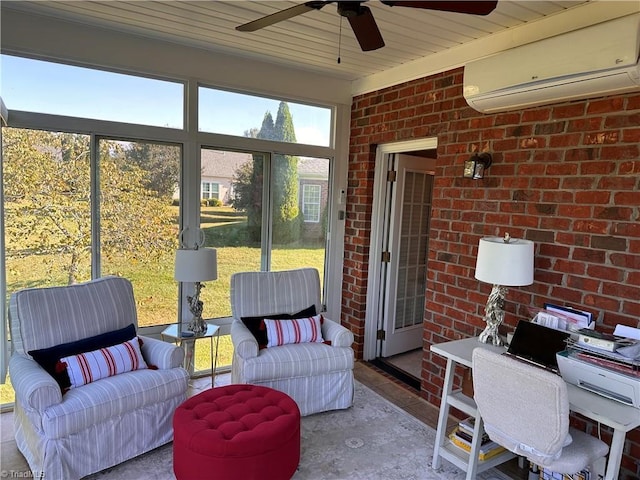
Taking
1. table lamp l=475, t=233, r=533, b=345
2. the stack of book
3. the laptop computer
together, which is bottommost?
the stack of book

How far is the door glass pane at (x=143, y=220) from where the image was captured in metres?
3.21

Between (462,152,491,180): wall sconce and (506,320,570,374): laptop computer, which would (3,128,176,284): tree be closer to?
(462,152,491,180): wall sconce

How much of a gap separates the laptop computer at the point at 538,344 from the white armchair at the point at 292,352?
3.98 feet

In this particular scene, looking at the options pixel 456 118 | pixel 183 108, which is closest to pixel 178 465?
pixel 183 108

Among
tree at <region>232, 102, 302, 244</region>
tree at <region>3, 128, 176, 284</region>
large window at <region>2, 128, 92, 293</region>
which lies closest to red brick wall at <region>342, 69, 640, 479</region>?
tree at <region>232, 102, 302, 244</region>

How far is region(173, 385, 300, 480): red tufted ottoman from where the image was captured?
6.59 feet

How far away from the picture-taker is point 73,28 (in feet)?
9.61

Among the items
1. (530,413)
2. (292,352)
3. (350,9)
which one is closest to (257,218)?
(292,352)

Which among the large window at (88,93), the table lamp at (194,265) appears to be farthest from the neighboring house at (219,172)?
the table lamp at (194,265)

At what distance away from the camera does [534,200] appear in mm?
2633

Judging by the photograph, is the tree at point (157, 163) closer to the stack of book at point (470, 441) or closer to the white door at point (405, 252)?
the white door at point (405, 252)

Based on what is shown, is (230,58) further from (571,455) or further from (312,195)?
(571,455)

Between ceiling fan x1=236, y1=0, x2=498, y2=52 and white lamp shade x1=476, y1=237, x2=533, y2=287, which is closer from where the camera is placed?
ceiling fan x1=236, y1=0, x2=498, y2=52

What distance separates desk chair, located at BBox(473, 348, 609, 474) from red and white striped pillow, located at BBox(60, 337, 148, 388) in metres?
1.99
